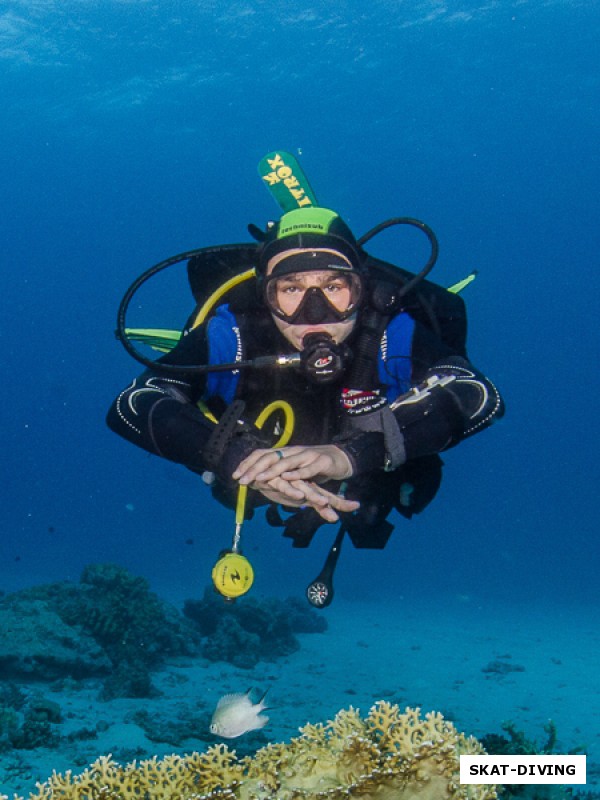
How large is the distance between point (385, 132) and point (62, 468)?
8671cm

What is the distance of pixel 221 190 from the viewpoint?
67.1 m

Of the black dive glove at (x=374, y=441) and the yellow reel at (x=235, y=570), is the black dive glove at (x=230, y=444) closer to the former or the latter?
the yellow reel at (x=235, y=570)

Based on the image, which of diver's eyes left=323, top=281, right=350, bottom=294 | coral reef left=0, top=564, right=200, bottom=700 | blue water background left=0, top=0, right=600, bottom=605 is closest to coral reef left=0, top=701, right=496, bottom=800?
diver's eyes left=323, top=281, right=350, bottom=294

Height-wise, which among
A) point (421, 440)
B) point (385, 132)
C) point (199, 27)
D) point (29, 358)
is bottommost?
point (421, 440)

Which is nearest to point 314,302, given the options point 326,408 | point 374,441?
point 326,408

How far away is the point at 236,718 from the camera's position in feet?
17.1

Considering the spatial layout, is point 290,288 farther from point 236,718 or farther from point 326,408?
point 236,718

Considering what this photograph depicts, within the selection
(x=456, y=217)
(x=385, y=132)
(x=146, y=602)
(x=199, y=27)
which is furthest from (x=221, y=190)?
(x=146, y=602)

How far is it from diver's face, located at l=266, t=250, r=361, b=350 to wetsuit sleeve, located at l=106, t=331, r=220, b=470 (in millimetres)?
664

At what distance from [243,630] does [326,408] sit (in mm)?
11227

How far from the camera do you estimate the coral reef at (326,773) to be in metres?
3.19

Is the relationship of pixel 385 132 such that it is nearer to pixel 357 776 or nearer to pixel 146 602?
pixel 146 602

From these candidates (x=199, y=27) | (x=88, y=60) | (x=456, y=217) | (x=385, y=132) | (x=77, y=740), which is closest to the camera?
(x=77, y=740)

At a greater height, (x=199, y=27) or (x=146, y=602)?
(x=199, y=27)
